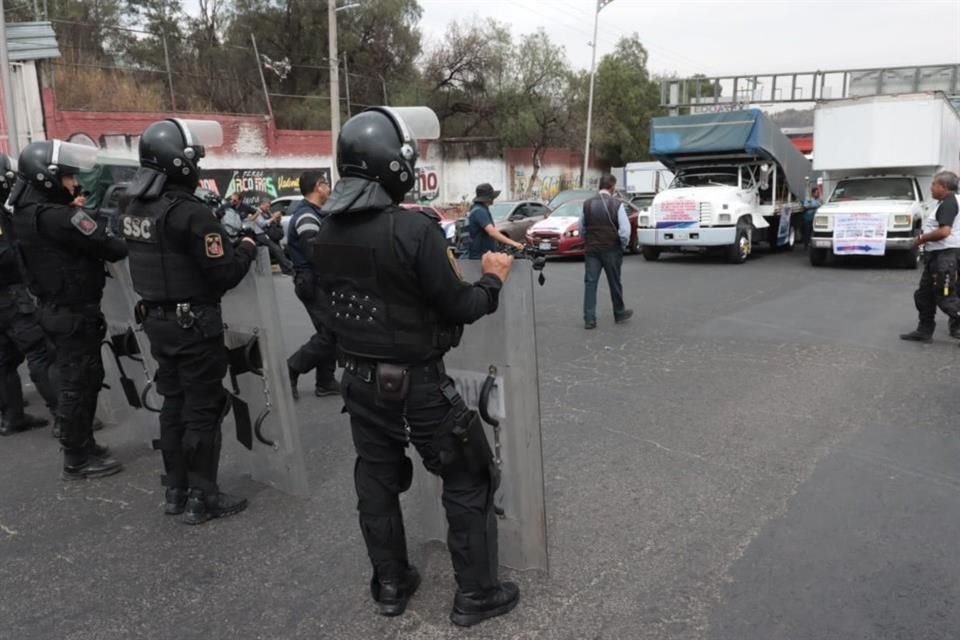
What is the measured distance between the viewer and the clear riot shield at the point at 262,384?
374 cm

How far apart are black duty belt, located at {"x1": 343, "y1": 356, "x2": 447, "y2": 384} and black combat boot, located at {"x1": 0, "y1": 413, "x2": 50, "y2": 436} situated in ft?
13.1

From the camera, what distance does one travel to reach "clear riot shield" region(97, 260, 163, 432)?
4625 millimetres

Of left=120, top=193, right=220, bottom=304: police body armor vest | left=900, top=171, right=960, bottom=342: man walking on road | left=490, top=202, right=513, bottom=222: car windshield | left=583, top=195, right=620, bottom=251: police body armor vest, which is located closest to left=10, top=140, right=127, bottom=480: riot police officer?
left=120, top=193, right=220, bottom=304: police body armor vest

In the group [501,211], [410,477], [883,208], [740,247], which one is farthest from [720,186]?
[410,477]

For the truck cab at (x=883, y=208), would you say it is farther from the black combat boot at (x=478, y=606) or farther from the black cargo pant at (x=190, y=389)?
the black cargo pant at (x=190, y=389)

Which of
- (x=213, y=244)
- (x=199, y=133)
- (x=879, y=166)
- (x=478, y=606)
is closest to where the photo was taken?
(x=478, y=606)

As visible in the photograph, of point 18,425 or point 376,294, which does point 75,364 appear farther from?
point 376,294

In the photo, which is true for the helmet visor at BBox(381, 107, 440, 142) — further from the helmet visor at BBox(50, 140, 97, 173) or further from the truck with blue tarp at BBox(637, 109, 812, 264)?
the truck with blue tarp at BBox(637, 109, 812, 264)

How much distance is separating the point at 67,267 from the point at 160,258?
1099mm

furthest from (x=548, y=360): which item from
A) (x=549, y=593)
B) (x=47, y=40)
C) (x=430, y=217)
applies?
(x=47, y=40)

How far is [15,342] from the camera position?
531 centimetres

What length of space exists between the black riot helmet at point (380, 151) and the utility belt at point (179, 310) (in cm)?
135

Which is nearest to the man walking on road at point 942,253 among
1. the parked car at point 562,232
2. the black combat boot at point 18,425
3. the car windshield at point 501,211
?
the black combat boot at point 18,425

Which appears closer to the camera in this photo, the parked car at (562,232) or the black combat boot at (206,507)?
the black combat boot at (206,507)
